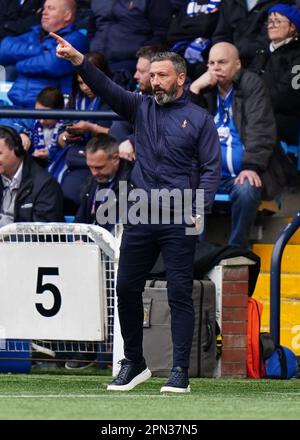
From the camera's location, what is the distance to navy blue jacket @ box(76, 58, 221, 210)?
25.3 ft

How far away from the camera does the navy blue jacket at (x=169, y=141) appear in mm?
7715

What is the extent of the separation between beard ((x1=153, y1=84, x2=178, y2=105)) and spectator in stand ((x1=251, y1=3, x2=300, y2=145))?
3563mm

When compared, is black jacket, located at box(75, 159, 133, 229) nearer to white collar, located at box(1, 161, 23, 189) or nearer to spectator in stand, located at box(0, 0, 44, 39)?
white collar, located at box(1, 161, 23, 189)

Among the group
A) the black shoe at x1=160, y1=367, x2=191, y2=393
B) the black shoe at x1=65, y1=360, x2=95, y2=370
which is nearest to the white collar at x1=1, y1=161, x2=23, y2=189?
the black shoe at x1=65, y1=360, x2=95, y2=370

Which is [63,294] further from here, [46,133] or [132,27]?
[132,27]

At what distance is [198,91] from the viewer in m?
11.0

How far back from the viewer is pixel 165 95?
7738 millimetres

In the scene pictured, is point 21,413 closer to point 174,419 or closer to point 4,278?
point 174,419

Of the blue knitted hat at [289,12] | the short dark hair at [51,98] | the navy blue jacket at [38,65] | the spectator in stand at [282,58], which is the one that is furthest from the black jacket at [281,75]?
the navy blue jacket at [38,65]

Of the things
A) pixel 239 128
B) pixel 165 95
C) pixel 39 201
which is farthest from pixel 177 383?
pixel 239 128

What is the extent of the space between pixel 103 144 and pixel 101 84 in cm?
257

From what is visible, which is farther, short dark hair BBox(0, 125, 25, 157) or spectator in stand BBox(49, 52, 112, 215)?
spectator in stand BBox(49, 52, 112, 215)

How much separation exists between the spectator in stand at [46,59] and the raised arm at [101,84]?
4.24m

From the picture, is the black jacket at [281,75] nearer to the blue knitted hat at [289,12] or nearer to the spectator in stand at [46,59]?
the blue knitted hat at [289,12]
